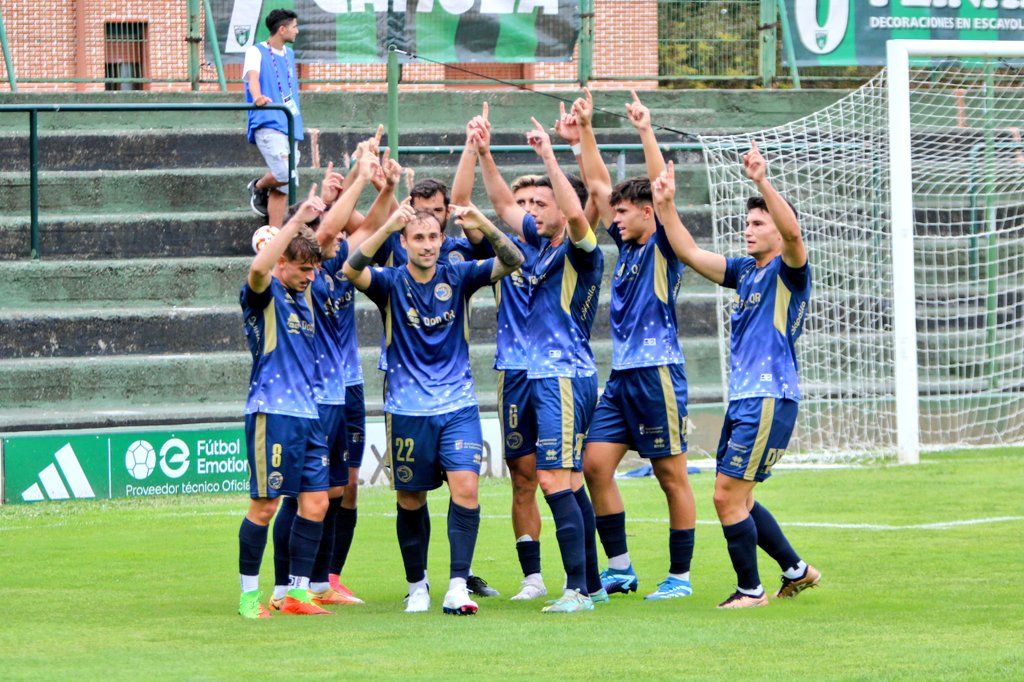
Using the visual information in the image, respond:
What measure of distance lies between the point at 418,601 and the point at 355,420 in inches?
57.7

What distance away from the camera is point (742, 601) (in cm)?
779

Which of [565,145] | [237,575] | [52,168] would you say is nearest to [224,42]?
[52,168]

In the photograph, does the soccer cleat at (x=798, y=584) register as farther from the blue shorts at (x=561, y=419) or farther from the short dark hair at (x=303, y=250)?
the short dark hair at (x=303, y=250)

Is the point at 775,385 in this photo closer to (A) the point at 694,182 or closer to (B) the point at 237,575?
(B) the point at 237,575

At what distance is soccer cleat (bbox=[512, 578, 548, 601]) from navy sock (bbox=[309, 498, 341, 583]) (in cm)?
101

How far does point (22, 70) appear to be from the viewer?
20438 millimetres

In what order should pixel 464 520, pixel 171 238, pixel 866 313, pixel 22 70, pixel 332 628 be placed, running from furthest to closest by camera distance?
pixel 22 70, pixel 171 238, pixel 866 313, pixel 464 520, pixel 332 628

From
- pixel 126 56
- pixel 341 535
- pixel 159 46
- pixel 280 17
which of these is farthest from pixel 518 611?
pixel 126 56

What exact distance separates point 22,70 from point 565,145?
7.11 metres

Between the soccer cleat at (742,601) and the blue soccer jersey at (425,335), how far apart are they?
5.19ft

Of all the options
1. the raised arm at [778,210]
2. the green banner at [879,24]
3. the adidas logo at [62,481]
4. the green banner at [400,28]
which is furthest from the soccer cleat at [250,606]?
the green banner at [879,24]

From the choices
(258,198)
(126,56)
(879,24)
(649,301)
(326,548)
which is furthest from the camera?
(126,56)

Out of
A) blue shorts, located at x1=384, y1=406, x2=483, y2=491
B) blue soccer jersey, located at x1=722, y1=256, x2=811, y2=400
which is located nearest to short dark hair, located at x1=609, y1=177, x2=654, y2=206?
blue soccer jersey, located at x1=722, y1=256, x2=811, y2=400

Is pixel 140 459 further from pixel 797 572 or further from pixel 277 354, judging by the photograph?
pixel 797 572
